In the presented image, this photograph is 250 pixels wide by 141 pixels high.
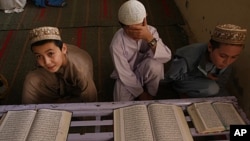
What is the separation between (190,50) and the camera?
1.50m

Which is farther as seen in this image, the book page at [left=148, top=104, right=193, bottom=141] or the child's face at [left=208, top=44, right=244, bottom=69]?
the child's face at [left=208, top=44, right=244, bottom=69]

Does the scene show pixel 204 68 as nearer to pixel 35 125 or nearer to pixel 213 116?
pixel 213 116

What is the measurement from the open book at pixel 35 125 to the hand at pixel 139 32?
1.84 feet

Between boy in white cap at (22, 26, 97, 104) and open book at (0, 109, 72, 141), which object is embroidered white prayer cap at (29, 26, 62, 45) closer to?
boy in white cap at (22, 26, 97, 104)

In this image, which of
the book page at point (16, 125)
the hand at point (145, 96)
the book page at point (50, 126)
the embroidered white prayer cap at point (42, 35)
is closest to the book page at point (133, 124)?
the book page at point (50, 126)

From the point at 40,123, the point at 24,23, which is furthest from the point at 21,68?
the point at 40,123

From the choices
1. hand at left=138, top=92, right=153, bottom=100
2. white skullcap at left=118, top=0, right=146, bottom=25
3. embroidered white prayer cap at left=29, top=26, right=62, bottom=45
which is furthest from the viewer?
hand at left=138, top=92, right=153, bottom=100

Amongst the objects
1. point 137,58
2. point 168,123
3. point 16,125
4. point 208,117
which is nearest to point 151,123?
point 168,123

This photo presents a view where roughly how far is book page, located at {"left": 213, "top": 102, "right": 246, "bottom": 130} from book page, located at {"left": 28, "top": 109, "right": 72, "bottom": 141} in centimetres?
55

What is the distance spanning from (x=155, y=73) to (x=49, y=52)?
1.99 feet

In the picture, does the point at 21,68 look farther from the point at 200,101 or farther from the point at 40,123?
the point at 200,101

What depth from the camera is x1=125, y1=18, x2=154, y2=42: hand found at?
1372 millimetres

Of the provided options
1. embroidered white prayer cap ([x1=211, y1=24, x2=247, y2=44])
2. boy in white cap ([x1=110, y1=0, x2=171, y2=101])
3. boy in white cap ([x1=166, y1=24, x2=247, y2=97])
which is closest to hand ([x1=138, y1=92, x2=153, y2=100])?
boy in white cap ([x1=110, y1=0, x2=171, y2=101])

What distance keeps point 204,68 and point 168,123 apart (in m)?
0.60
